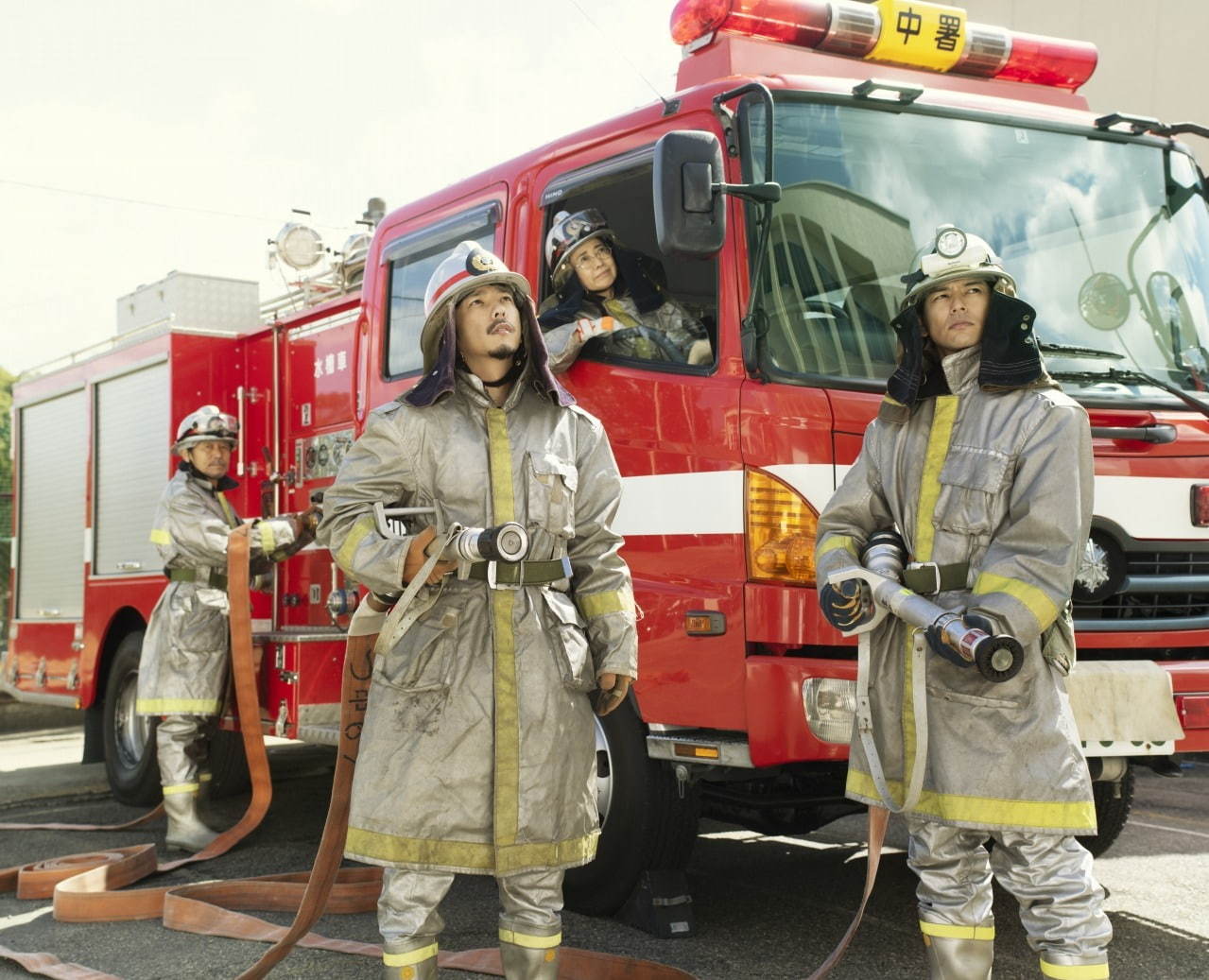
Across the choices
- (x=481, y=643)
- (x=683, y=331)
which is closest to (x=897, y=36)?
(x=683, y=331)

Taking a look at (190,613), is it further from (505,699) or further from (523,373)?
(505,699)

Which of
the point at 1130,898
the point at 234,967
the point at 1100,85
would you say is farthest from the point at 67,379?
the point at 1100,85

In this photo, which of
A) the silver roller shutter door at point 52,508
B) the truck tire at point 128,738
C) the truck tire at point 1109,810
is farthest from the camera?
the silver roller shutter door at point 52,508

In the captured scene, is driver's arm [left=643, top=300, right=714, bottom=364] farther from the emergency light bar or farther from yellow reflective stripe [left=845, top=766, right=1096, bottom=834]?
yellow reflective stripe [left=845, top=766, right=1096, bottom=834]

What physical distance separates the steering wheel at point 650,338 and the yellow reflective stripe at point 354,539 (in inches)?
59.4

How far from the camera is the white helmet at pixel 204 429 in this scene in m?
6.71

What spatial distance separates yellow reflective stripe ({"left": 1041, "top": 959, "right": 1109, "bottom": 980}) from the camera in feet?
10.2

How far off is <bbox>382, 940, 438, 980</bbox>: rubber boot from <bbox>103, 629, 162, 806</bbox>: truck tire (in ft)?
15.2

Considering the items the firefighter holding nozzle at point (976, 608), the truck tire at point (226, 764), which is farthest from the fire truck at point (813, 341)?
the truck tire at point (226, 764)

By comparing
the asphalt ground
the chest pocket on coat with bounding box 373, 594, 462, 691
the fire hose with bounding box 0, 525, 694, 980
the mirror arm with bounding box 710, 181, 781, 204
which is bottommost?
the asphalt ground

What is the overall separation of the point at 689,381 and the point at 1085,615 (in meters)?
1.38

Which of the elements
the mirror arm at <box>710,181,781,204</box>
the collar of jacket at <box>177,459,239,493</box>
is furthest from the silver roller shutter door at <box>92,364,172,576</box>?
the mirror arm at <box>710,181,781,204</box>

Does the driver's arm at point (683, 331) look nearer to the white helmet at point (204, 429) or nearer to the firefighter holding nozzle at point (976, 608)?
the firefighter holding nozzle at point (976, 608)

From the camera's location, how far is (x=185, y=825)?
642cm
